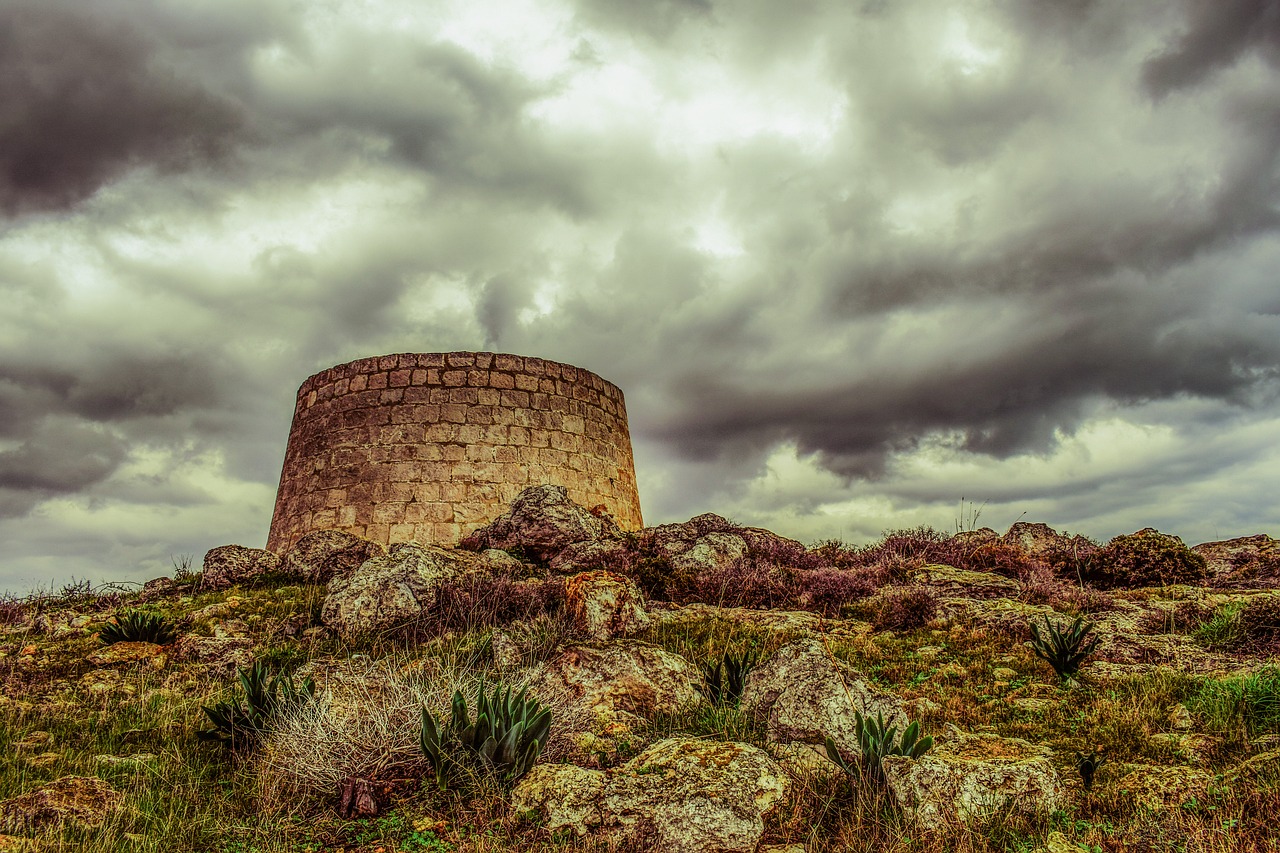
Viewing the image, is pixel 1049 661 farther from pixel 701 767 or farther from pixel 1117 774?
pixel 701 767

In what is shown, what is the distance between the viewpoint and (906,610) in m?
8.27

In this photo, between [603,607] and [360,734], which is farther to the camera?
[603,607]

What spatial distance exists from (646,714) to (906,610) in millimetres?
3809

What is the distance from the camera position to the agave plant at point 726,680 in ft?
18.5

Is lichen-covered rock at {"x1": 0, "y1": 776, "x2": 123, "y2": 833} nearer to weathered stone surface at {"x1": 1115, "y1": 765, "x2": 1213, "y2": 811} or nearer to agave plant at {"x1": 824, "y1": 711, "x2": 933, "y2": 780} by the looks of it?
agave plant at {"x1": 824, "y1": 711, "x2": 933, "y2": 780}

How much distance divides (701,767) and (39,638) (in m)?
7.96

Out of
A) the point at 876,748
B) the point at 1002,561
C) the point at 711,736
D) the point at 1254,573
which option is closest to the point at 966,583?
the point at 1002,561

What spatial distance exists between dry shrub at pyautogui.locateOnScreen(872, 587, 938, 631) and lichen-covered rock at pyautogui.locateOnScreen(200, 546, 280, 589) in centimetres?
754

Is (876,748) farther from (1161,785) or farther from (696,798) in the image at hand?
(1161,785)

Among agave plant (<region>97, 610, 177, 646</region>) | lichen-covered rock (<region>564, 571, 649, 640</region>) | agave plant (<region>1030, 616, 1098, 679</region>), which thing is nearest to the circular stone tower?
agave plant (<region>97, 610, 177, 646</region>)

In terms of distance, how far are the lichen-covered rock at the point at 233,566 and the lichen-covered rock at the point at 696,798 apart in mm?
7977

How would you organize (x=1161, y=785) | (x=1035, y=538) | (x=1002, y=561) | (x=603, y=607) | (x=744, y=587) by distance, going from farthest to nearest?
(x=1035, y=538)
(x=1002, y=561)
(x=744, y=587)
(x=603, y=607)
(x=1161, y=785)

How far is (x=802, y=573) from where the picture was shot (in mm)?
10172

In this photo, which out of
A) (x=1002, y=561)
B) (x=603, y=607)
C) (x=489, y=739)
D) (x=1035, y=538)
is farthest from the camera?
(x=1035, y=538)
